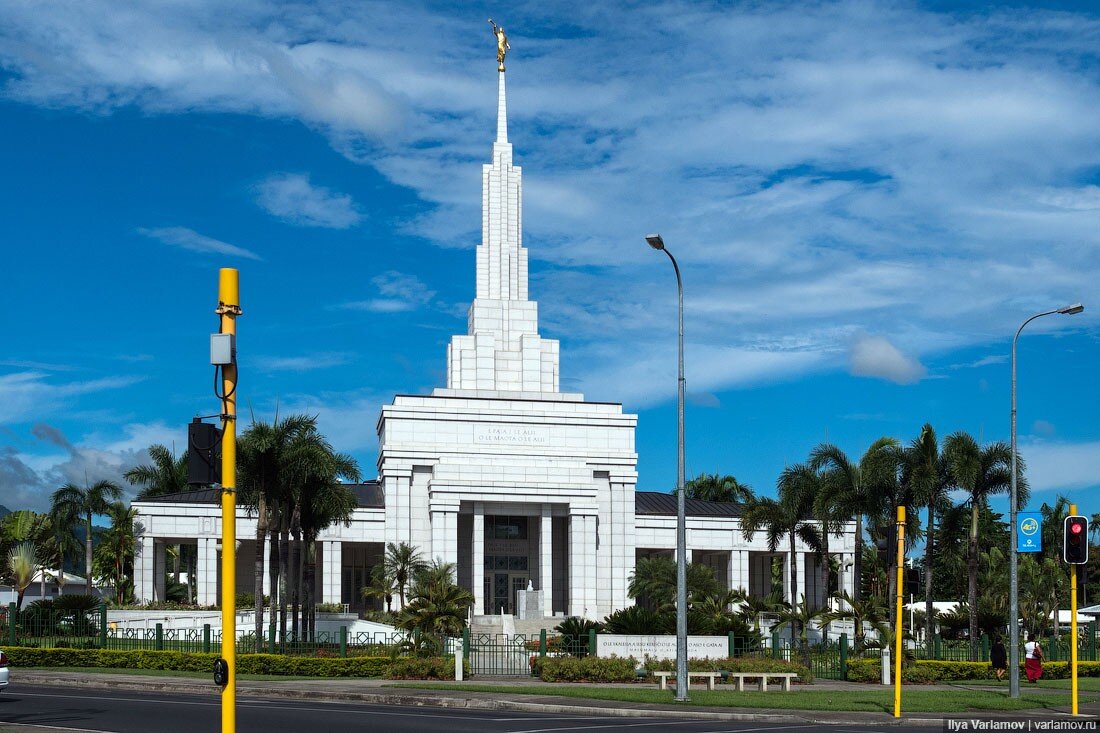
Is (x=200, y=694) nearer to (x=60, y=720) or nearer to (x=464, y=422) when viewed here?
(x=60, y=720)

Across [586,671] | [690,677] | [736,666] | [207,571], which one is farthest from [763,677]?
[207,571]

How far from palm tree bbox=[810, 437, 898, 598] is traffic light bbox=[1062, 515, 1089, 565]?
27.2 meters

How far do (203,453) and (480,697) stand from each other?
71.3ft

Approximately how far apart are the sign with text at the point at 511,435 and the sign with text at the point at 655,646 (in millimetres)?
39773

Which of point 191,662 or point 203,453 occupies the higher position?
point 203,453

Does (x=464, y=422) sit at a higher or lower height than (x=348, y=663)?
higher

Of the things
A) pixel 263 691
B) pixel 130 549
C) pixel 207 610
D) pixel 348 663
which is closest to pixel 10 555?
pixel 130 549

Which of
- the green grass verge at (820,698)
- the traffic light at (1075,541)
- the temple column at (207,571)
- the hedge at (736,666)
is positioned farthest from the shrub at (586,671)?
the temple column at (207,571)

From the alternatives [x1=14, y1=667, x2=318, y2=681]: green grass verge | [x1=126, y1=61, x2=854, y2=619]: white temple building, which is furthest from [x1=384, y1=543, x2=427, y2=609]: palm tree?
[x1=14, y1=667, x2=318, y2=681]: green grass verge

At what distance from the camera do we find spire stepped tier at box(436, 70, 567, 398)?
82688 mm

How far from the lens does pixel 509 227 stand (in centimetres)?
8294

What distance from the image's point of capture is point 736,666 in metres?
40.2

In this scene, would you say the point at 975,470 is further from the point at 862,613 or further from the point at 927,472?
the point at 862,613

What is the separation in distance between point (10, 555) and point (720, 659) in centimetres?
5734
